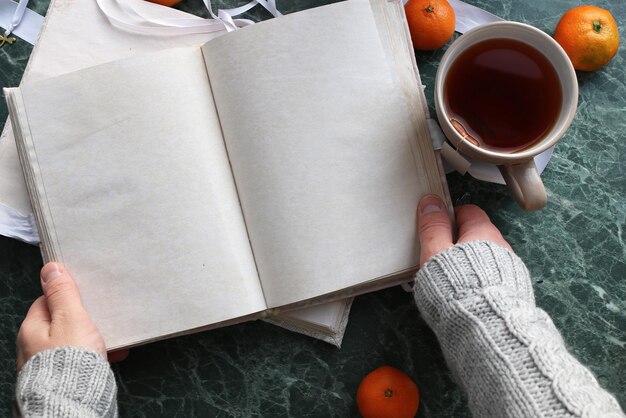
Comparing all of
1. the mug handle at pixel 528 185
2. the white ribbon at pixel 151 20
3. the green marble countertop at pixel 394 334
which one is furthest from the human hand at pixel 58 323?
the mug handle at pixel 528 185

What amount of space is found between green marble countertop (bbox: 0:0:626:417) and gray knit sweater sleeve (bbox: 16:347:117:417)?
0.49ft

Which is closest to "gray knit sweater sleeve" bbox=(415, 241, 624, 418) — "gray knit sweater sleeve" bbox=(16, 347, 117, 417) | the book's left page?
the book's left page

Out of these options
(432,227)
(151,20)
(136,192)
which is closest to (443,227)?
(432,227)

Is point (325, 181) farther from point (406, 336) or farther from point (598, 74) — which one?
point (598, 74)

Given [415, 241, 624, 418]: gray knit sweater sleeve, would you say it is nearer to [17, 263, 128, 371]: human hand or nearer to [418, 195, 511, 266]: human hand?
[418, 195, 511, 266]: human hand

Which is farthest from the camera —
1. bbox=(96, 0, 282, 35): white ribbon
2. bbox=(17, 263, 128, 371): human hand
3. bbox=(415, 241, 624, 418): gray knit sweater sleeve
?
bbox=(96, 0, 282, 35): white ribbon

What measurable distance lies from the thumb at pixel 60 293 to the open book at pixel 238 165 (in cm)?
2

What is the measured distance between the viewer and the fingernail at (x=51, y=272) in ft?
2.88

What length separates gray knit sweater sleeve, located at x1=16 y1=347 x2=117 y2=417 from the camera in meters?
0.80

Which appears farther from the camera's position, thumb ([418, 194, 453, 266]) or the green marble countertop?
the green marble countertop

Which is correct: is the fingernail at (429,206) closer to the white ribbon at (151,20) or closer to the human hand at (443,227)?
the human hand at (443,227)

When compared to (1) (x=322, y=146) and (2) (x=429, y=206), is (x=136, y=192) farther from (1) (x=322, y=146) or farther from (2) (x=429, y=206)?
(2) (x=429, y=206)

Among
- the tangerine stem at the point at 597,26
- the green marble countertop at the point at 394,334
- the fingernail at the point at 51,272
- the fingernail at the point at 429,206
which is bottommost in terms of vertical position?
the green marble countertop at the point at 394,334

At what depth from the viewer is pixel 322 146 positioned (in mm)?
881
